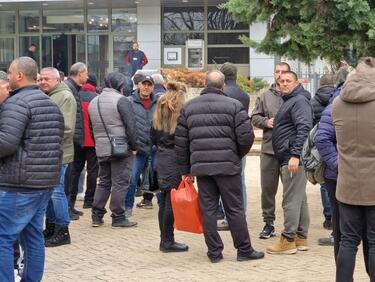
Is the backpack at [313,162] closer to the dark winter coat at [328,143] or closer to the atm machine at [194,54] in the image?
the dark winter coat at [328,143]

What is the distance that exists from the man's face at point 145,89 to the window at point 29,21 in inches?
775

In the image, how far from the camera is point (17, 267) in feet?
21.3

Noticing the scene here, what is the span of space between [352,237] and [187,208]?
223 centimetres

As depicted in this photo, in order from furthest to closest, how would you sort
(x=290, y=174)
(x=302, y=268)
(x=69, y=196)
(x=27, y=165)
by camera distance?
(x=69, y=196) < (x=290, y=174) < (x=302, y=268) < (x=27, y=165)

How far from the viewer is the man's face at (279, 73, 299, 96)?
7.43 m

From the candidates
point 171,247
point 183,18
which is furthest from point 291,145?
point 183,18

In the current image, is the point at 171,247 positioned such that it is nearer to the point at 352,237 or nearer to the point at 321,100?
the point at 321,100

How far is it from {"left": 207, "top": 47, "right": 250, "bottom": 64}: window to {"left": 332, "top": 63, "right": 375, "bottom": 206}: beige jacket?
2111cm

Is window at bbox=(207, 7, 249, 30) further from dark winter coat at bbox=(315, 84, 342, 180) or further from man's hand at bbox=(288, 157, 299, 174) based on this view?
dark winter coat at bbox=(315, 84, 342, 180)

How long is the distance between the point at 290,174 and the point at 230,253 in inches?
41.5

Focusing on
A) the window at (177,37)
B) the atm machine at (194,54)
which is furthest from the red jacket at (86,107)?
the window at (177,37)

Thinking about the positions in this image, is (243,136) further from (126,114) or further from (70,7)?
(70,7)

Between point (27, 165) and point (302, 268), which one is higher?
point (27, 165)

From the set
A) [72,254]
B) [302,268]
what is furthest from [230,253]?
[72,254]
